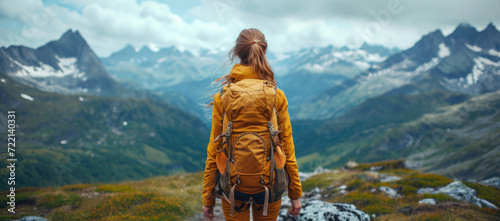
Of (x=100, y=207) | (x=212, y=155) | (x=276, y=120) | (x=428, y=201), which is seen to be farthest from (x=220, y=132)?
(x=428, y=201)

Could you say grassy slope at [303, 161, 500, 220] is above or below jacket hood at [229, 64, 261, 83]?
below

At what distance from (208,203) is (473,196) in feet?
43.9

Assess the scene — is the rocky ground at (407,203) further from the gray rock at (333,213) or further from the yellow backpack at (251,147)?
the yellow backpack at (251,147)

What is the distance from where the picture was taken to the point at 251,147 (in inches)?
183

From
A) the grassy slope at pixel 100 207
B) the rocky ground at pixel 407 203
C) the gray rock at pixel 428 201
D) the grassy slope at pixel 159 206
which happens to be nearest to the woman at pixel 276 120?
the rocky ground at pixel 407 203

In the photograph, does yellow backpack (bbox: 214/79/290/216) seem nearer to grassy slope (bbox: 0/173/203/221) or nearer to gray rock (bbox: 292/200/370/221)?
gray rock (bbox: 292/200/370/221)

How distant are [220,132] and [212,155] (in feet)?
1.49

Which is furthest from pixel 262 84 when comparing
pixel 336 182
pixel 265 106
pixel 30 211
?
A: pixel 336 182

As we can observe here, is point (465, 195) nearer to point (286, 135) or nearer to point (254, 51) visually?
point (286, 135)

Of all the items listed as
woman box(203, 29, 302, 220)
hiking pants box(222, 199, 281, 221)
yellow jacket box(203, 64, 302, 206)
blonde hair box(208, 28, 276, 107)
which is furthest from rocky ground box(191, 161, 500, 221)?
blonde hair box(208, 28, 276, 107)

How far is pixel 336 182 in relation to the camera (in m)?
20.5

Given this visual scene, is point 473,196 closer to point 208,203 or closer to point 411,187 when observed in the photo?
point 411,187

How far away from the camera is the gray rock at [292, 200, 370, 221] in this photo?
10445 mm

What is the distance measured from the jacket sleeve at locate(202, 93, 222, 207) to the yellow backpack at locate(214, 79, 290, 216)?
0.53 ft
